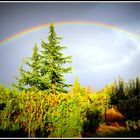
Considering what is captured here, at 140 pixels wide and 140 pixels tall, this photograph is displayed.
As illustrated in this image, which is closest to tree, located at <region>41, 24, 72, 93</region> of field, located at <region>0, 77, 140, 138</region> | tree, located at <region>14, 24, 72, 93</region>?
tree, located at <region>14, 24, 72, 93</region>

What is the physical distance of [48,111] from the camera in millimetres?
9391

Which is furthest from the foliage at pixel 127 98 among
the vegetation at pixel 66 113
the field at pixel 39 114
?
the field at pixel 39 114

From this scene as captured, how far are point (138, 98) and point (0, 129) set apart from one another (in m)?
8.31

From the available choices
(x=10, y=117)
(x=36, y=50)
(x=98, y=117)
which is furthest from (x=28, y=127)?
(x=36, y=50)

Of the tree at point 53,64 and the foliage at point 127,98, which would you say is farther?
the tree at point 53,64

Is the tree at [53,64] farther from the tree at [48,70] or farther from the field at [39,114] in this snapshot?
the field at [39,114]

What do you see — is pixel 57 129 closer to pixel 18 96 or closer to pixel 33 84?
pixel 18 96

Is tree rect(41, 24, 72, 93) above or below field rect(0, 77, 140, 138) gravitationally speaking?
above

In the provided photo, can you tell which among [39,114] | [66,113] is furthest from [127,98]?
[39,114]

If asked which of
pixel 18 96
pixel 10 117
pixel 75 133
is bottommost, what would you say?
pixel 75 133

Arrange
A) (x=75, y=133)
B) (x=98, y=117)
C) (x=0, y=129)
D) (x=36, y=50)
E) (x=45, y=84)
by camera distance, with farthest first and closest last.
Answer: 1. (x=36, y=50)
2. (x=45, y=84)
3. (x=98, y=117)
4. (x=75, y=133)
5. (x=0, y=129)

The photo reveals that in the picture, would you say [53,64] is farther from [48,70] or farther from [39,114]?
[39,114]

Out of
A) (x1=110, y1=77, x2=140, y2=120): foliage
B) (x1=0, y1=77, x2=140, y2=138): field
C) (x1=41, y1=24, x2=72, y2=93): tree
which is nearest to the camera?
(x1=0, y1=77, x2=140, y2=138): field

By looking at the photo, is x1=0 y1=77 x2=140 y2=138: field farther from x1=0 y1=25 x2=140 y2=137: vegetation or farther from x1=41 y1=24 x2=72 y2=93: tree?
x1=41 y1=24 x2=72 y2=93: tree
